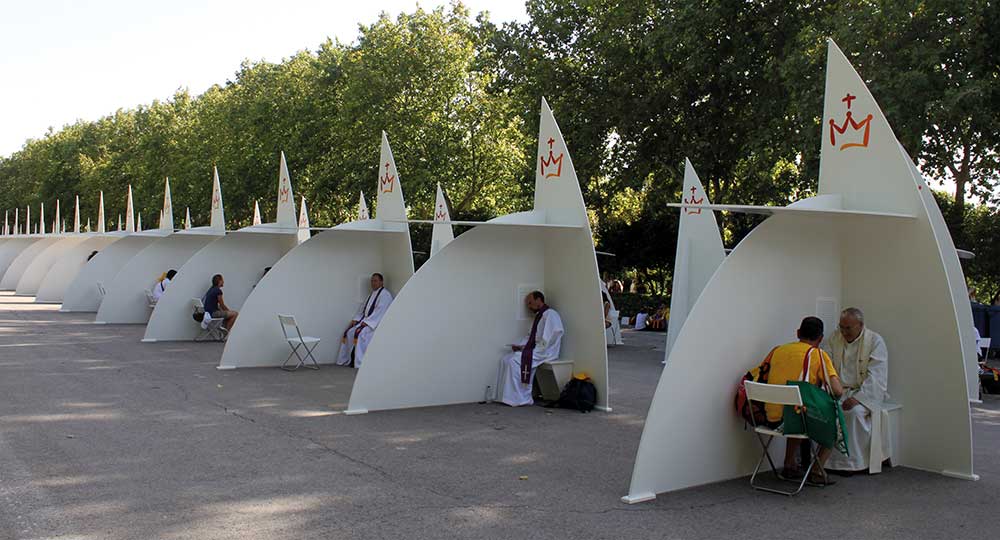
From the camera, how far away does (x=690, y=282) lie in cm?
1505

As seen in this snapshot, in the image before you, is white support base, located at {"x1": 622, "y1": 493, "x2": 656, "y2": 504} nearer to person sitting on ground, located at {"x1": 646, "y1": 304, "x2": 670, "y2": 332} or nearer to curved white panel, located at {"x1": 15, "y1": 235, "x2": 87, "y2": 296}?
person sitting on ground, located at {"x1": 646, "y1": 304, "x2": 670, "y2": 332}

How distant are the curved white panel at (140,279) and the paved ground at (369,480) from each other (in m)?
11.0

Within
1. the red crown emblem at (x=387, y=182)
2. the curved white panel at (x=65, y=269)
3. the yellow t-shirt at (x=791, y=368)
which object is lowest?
the yellow t-shirt at (x=791, y=368)

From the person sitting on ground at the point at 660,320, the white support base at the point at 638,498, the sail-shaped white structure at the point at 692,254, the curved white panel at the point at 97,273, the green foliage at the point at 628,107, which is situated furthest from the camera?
the curved white panel at the point at 97,273

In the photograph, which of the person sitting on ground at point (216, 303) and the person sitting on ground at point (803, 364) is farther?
the person sitting on ground at point (216, 303)

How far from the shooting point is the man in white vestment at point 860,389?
291 inches

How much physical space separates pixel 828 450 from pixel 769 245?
1738mm

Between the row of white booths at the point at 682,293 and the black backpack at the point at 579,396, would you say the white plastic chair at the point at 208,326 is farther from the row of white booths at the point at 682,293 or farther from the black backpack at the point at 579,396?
the black backpack at the point at 579,396

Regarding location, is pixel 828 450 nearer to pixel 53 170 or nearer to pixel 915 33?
pixel 915 33

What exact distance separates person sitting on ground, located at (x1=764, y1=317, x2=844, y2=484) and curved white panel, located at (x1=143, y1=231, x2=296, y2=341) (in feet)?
Answer: 41.9

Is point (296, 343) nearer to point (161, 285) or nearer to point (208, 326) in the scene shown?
point (208, 326)

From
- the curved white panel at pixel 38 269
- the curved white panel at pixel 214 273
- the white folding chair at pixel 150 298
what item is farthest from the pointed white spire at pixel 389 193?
the curved white panel at pixel 38 269

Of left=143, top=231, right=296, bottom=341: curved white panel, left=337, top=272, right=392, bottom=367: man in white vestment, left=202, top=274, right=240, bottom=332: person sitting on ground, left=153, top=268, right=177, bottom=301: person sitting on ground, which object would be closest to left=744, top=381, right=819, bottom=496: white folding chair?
left=337, top=272, right=392, bottom=367: man in white vestment

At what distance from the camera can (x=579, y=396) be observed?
411 inches
